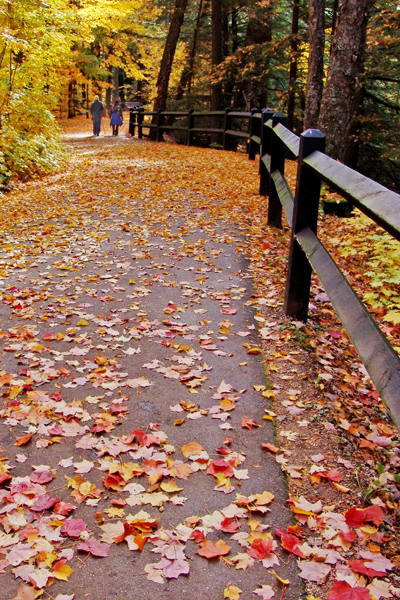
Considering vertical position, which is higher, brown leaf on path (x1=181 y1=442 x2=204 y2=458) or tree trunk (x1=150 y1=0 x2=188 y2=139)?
tree trunk (x1=150 y1=0 x2=188 y2=139)

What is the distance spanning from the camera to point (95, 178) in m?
12.2

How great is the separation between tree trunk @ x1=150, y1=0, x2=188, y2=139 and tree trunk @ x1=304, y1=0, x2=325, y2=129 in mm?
9449

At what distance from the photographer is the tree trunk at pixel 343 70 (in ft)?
28.7

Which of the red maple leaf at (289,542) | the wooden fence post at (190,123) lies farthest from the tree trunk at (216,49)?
the red maple leaf at (289,542)

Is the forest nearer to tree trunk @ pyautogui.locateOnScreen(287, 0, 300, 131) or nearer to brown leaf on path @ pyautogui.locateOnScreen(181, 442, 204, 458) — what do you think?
tree trunk @ pyautogui.locateOnScreen(287, 0, 300, 131)

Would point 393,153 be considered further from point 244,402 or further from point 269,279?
point 244,402

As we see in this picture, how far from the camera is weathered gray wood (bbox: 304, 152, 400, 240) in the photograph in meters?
2.05

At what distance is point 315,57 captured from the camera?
1234 cm

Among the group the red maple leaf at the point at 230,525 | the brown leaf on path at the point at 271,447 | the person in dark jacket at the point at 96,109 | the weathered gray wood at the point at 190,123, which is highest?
the person in dark jacket at the point at 96,109

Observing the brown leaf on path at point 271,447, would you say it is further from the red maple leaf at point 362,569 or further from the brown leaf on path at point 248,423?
the red maple leaf at point 362,569

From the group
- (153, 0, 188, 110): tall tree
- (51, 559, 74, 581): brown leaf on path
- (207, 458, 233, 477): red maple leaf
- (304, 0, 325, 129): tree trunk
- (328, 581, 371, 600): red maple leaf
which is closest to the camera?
(328, 581, 371, 600): red maple leaf

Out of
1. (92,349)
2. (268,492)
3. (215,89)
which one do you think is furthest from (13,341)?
(215,89)

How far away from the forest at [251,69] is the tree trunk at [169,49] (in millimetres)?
43

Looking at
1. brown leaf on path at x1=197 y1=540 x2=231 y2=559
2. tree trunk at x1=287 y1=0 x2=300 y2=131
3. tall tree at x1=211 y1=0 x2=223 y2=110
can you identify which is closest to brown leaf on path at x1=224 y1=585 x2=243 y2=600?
brown leaf on path at x1=197 y1=540 x2=231 y2=559
